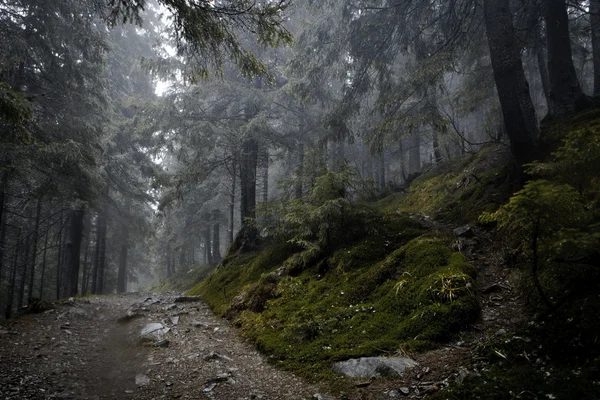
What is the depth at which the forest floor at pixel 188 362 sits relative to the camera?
354cm

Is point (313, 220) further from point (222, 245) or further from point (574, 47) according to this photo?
point (222, 245)

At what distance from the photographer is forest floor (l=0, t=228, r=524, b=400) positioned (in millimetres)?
3542

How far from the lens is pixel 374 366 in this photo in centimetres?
378

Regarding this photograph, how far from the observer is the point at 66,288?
13.9 m

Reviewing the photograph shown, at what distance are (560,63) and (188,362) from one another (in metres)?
10.5

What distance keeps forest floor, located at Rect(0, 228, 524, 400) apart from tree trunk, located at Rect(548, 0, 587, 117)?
4.37 metres

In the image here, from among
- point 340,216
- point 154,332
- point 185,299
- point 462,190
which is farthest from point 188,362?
point 462,190

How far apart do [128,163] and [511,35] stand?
56.1 ft

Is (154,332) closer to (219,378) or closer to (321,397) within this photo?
(219,378)

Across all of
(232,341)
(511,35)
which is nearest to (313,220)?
(232,341)

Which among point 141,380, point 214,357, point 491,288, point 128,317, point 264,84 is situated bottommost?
point 141,380

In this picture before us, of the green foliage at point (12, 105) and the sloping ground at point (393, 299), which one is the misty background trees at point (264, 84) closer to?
the green foliage at point (12, 105)

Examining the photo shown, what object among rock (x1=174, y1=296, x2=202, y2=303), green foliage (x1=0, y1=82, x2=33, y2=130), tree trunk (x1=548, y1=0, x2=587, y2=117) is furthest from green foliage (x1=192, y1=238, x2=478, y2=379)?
green foliage (x1=0, y1=82, x2=33, y2=130)

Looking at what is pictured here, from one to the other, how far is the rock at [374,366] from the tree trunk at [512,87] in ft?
16.7
